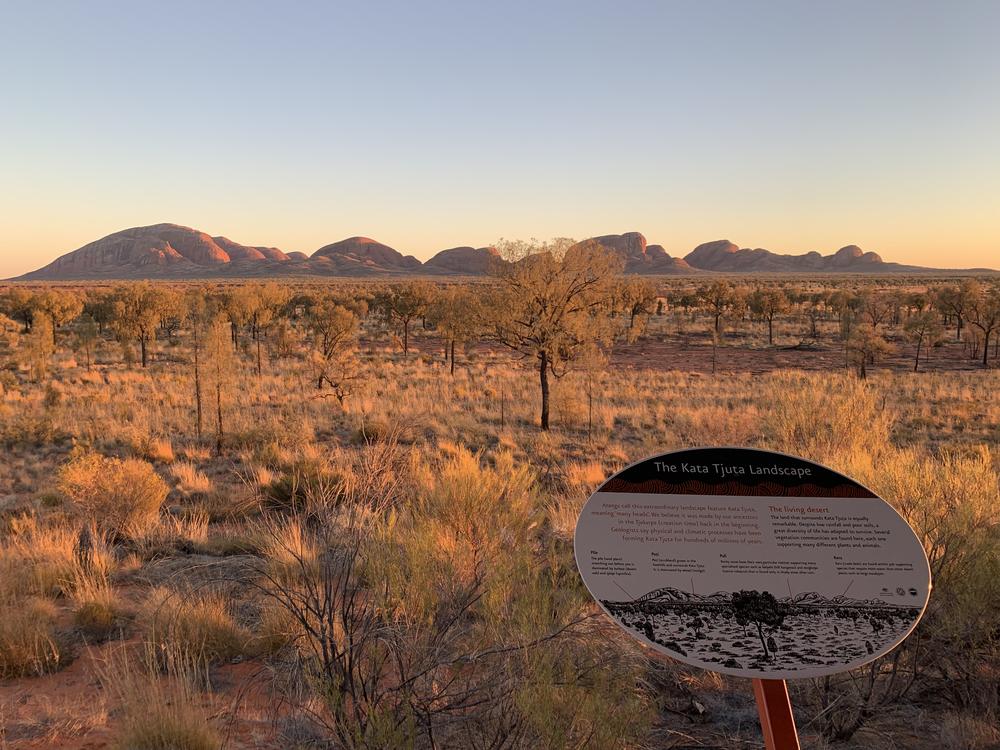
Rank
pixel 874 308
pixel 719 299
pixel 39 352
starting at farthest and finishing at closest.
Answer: pixel 719 299 → pixel 874 308 → pixel 39 352

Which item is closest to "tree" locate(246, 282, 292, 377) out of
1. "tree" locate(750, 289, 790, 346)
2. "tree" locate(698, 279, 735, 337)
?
"tree" locate(698, 279, 735, 337)

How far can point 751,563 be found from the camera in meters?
2.17

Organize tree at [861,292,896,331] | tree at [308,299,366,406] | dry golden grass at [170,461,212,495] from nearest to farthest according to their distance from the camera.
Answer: dry golden grass at [170,461,212,495], tree at [308,299,366,406], tree at [861,292,896,331]

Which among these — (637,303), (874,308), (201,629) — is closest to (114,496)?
(201,629)

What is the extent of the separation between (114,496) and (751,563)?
28.4 feet

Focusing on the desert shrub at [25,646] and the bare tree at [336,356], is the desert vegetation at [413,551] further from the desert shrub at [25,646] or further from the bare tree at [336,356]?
the bare tree at [336,356]

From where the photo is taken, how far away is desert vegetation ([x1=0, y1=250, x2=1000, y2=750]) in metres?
3.31

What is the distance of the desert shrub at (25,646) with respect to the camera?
178 inches

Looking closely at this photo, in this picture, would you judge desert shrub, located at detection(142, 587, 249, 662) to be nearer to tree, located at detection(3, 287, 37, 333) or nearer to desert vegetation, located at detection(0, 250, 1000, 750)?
desert vegetation, located at detection(0, 250, 1000, 750)

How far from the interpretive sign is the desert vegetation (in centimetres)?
16

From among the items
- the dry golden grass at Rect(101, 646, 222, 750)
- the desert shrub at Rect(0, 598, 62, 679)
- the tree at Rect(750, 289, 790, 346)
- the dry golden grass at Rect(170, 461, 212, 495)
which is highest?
the tree at Rect(750, 289, 790, 346)

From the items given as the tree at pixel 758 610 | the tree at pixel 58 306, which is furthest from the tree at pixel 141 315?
the tree at pixel 758 610

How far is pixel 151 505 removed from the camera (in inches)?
335

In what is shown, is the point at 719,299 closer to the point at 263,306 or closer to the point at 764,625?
the point at 263,306
